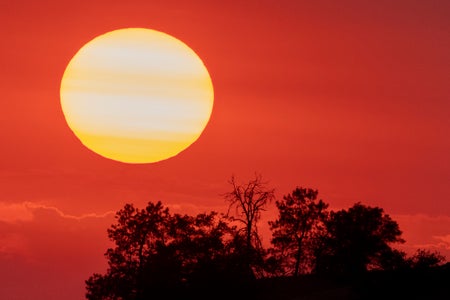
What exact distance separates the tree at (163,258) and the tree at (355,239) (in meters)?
12.7

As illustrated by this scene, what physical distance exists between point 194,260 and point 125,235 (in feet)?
35.5

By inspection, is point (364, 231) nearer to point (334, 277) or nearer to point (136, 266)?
point (334, 277)

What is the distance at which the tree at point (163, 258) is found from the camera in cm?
11512

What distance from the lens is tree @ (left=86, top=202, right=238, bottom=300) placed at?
11512cm

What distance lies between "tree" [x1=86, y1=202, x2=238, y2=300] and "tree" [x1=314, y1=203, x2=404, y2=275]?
12724 mm

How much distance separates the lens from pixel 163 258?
119 meters

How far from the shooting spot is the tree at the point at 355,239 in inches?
5020

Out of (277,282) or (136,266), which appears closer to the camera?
(277,282)

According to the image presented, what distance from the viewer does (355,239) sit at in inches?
5084

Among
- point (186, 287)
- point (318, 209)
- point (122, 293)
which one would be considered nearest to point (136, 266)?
point (122, 293)

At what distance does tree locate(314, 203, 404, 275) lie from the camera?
127500 millimetres

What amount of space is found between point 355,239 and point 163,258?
2152 cm

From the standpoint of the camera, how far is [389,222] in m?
130

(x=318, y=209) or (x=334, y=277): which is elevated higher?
(x=318, y=209)
